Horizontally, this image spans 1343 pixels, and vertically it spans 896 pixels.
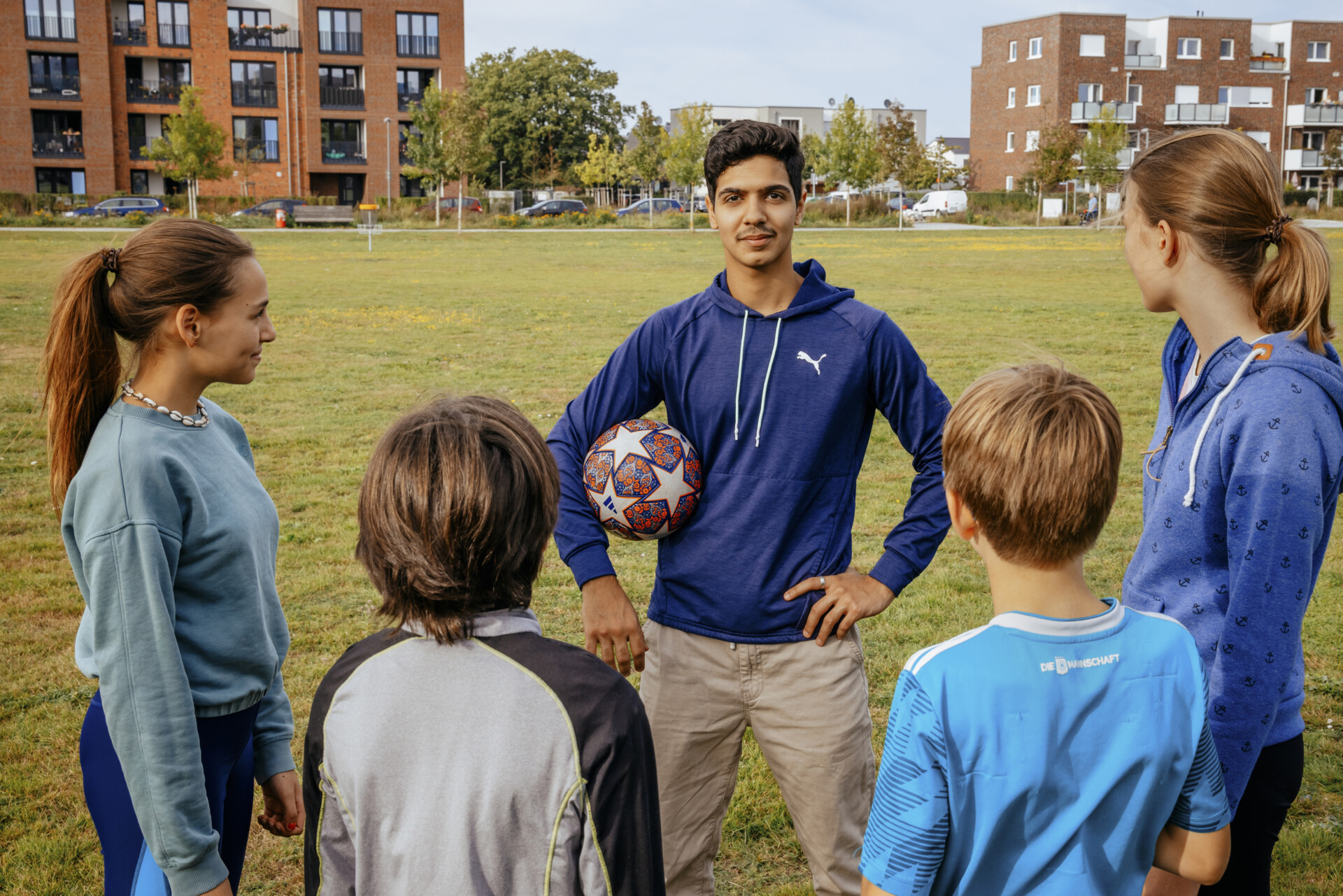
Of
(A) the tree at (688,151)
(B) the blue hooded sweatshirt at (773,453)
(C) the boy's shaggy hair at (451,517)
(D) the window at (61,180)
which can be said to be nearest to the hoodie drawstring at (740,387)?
(B) the blue hooded sweatshirt at (773,453)

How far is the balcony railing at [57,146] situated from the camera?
53.1 metres

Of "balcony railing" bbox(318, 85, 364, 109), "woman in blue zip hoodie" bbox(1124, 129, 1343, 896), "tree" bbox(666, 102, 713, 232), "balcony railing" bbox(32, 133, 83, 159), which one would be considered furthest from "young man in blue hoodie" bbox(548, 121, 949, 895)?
"balcony railing" bbox(318, 85, 364, 109)

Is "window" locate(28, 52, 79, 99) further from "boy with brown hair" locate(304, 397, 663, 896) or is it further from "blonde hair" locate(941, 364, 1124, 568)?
"blonde hair" locate(941, 364, 1124, 568)

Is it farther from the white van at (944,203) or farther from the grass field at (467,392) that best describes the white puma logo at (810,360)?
the white van at (944,203)

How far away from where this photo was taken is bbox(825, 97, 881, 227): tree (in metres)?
52.8

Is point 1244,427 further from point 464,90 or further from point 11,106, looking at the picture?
point 11,106

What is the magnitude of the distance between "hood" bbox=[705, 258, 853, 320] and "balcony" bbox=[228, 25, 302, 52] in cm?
6094

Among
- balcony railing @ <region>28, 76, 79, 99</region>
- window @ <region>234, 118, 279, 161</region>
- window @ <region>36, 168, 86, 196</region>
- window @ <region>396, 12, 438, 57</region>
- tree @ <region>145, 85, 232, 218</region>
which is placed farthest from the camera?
window @ <region>396, 12, 438, 57</region>

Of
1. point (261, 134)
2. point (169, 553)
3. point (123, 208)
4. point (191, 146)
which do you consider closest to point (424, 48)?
point (261, 134)

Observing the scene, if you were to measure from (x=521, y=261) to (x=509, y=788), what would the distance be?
90.0 feet

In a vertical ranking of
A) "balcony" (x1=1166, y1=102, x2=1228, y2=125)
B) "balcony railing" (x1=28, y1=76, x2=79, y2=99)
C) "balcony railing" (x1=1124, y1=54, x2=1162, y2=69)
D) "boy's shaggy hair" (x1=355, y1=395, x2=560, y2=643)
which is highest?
"balcony railing" (x1=1124, y1=54, x2=1162, y2=69)

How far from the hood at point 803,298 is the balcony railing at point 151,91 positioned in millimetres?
59916

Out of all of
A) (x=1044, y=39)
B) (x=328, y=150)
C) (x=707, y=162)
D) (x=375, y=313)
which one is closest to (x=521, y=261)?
(x=375, y=313)

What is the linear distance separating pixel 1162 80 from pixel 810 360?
75.3 metres
